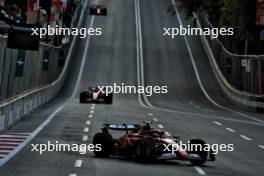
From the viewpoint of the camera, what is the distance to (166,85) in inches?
2805

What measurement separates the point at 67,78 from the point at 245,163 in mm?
53272

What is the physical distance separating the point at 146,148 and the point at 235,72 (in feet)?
156

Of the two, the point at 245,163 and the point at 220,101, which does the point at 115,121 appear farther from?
the point at 220,101

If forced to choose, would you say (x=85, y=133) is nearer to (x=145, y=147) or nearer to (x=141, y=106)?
(x=145, y=147)

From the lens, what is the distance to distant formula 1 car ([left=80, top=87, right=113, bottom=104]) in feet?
173

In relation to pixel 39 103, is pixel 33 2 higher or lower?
higher

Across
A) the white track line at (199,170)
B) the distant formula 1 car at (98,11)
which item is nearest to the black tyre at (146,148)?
the white track line at (199,170)

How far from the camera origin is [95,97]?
5275 cm

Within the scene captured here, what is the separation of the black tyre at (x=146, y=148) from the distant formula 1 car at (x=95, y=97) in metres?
32.9

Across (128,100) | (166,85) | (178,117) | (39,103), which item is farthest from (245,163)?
(166,85)

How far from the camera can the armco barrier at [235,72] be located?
2059 inches
